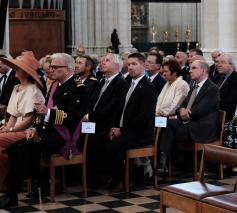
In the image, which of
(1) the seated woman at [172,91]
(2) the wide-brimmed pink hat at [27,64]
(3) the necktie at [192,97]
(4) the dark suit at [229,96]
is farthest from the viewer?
(4) the dark suit at [229,96]

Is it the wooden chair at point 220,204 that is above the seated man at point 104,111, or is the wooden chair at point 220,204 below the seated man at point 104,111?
below

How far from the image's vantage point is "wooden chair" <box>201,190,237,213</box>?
4.86 metres

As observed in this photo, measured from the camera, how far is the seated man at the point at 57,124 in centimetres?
684

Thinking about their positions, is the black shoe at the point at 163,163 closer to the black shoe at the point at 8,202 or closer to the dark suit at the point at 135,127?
the dark suit at the point at 135,127

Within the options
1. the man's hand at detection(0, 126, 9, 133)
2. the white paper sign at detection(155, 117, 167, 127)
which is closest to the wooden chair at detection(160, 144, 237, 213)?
the white paper sign at detection(155, 117, 167, 127)

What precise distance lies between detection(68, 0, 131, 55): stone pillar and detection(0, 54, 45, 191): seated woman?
12.2 metres

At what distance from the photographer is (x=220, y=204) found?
495 centimetres

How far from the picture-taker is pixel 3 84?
34.5 feet

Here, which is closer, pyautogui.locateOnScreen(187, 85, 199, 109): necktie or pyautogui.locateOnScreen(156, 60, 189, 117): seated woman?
pyautogui.locateOnScreen(187, 85, 199, 109): necktie

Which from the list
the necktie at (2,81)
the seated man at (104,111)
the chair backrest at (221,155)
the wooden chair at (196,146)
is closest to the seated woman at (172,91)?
the wooden chair at (196,146)

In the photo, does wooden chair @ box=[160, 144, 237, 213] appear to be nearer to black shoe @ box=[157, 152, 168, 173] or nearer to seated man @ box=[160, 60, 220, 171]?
seated man @ box=[160, 60, 220, 171]

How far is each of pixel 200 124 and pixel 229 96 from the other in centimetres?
106

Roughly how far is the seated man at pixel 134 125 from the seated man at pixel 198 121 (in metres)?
0.32

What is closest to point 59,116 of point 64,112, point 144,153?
point 64,112
